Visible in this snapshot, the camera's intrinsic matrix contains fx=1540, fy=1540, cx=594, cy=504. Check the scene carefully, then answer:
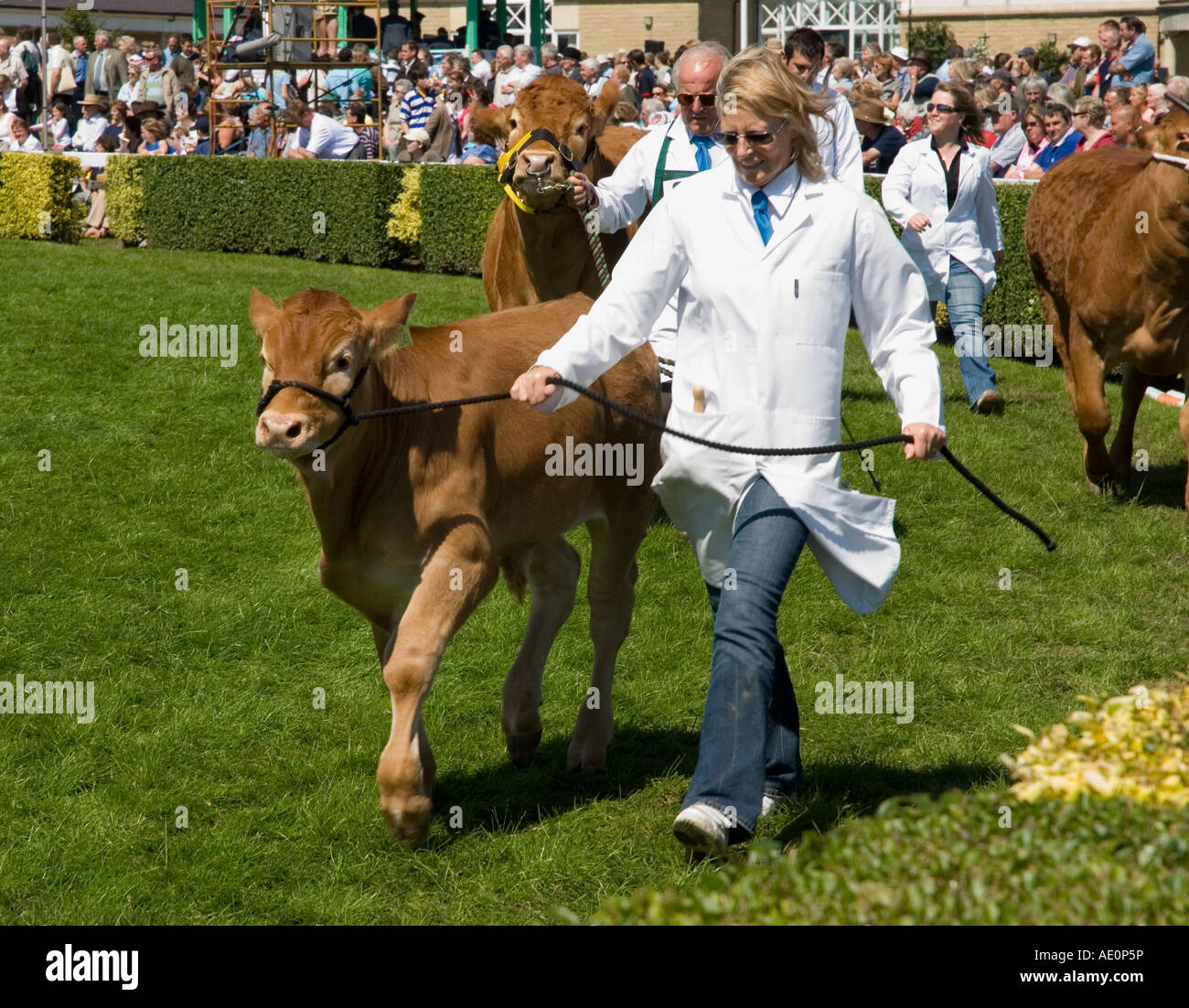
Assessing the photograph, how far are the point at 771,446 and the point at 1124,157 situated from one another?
22.4 ft

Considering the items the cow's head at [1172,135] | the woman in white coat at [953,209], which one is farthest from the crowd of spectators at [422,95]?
the cow's head at [1172,135]

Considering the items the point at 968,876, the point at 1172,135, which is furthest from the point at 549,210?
the point at 968,876

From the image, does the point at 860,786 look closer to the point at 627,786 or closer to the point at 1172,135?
the point at 627,786

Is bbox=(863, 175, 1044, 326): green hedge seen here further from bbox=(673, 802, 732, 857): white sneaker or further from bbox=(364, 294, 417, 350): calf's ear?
bbox=(673, 802, 732, 857): white sneaker

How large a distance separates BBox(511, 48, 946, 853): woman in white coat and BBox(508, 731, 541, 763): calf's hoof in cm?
146

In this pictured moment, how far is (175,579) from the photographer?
804 cm

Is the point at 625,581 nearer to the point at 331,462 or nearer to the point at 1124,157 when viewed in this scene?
the point at 331,462

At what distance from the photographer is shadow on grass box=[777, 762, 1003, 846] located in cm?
534

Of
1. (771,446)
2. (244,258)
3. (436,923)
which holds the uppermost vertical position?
(244,258)

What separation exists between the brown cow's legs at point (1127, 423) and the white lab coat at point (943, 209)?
1.75 m

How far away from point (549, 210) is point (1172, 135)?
365 centimetres

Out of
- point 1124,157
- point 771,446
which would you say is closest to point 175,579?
point 771,446

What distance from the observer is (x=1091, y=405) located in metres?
9.27

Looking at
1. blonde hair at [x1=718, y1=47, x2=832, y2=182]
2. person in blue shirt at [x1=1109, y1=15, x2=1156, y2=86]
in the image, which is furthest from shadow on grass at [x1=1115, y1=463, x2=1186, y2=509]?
person in blue shirt at [x1=1109, y1=15, x2=1156, y2=86]
